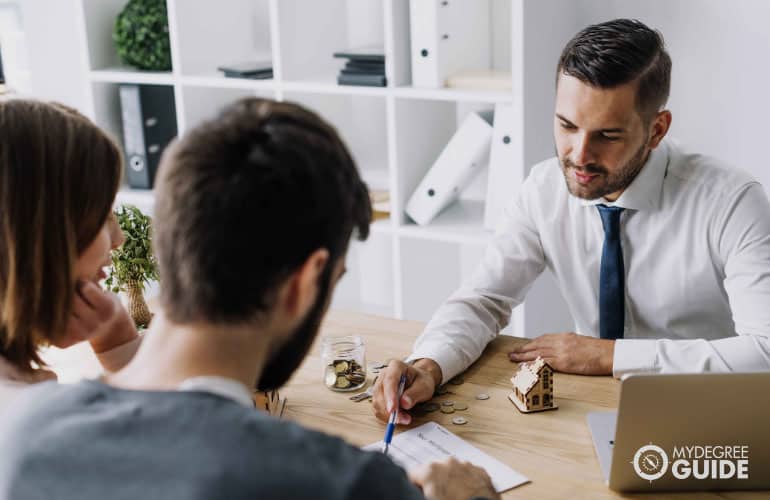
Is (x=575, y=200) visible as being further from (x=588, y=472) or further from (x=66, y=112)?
(x=66, y=112)

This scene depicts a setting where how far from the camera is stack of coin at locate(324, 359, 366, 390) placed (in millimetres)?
1657

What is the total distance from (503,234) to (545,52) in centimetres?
69

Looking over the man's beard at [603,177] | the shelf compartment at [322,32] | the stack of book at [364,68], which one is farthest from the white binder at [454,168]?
the man's beard at [603,177]

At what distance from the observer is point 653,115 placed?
1919 millimetres

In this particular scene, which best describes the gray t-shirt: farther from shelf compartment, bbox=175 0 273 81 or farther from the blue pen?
shelf compartment, bbox=175 0 273 81

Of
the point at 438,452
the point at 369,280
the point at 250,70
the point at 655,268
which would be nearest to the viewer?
the point at 438,452

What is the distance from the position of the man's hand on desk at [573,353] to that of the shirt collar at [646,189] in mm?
364

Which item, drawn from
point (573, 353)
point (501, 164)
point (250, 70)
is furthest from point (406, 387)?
point (250, 70)

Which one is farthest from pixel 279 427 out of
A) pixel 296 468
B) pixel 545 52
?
pixel 545 52

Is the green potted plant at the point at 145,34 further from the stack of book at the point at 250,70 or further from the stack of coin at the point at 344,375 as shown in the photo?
the stack of coin at the point at 344,375

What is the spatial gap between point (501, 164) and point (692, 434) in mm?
1469

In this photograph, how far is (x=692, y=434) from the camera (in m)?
1.26

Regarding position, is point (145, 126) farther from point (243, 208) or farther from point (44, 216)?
point (243, 208)

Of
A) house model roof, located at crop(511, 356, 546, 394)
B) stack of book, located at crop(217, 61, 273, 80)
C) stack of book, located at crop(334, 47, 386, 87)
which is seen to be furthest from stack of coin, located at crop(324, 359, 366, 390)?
stack of book, located at crop(217, 61, 273, 80)
